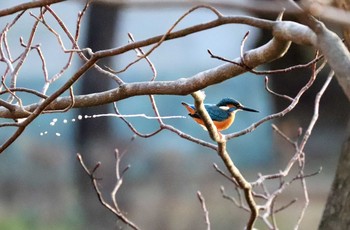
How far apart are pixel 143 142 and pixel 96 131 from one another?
327mm

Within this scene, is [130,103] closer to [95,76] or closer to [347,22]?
[95,76]

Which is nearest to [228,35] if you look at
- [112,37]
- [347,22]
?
[112,37]

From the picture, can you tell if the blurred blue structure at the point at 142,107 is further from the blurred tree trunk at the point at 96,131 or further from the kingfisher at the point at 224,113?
the kingfisher at the point at 224,113

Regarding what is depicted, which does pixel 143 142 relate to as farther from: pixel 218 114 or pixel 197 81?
pixel 197 81

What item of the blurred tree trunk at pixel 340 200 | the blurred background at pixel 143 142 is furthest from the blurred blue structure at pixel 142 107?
the blurred tree trunk at pixel 340 200

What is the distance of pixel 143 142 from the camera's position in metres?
5.73

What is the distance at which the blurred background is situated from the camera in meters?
5.40

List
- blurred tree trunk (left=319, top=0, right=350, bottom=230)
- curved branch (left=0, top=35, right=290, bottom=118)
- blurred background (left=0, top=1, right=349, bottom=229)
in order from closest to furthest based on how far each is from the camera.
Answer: curved branch (left=0, top=35, right=290, bottom=118) < blurred tree trunk (left=319, top=0, right=350, bottom=230) < blurred background (left=0, top=1, right=349, bottom=229)

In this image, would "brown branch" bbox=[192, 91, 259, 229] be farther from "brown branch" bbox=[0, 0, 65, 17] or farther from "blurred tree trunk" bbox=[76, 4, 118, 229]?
"blurred tree trunk" bbox=[76, 4, 118, 229]

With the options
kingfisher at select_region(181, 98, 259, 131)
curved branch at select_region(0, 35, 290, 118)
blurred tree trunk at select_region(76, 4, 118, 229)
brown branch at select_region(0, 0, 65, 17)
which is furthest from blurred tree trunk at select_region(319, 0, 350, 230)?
blurred tree trunk at select_region(76, 4, 118, 229)

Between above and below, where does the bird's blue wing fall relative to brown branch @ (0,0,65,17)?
below

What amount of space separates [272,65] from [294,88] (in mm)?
214

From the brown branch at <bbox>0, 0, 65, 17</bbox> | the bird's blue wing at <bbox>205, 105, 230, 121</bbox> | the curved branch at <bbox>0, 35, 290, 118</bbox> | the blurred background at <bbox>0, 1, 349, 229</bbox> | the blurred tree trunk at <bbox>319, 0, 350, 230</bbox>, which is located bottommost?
the blurred tree trunk at <bbox>319, 0, 350, 230</bbox>

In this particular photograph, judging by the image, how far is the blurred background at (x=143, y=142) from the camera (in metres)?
5.40
